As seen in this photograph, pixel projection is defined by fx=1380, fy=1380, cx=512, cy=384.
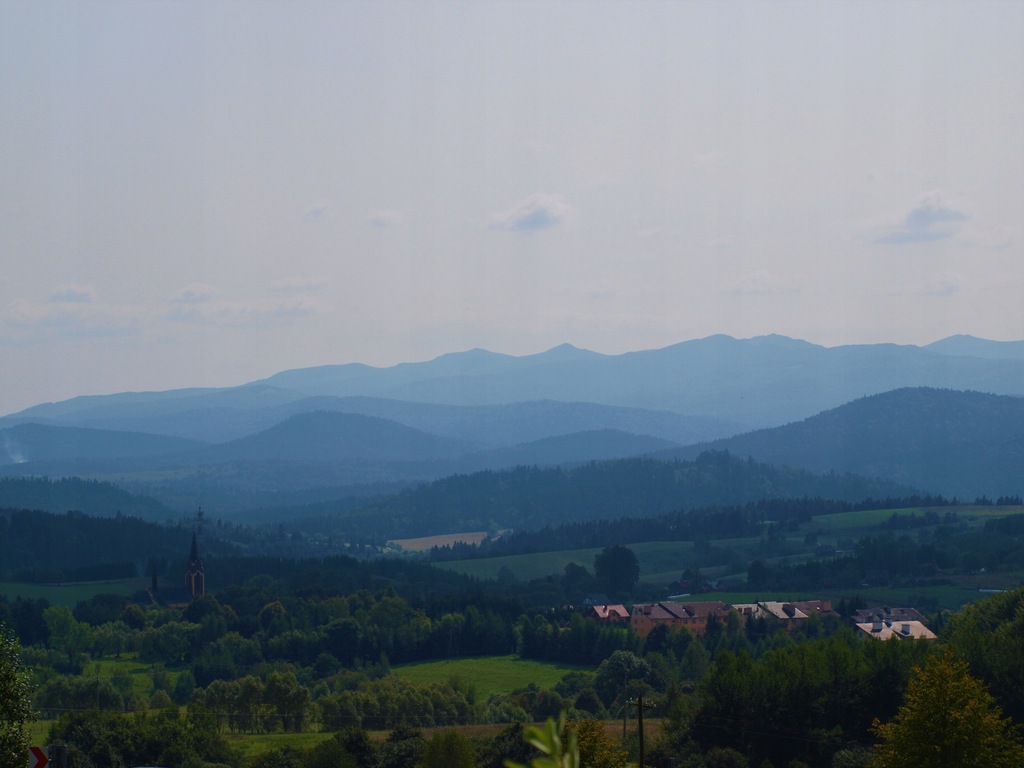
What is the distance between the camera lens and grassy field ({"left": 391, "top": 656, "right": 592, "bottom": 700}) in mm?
116875

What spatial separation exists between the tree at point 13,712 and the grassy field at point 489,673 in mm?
75939

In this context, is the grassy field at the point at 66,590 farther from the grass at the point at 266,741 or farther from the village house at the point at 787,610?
the grass at the point at 266,741

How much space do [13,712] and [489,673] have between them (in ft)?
300

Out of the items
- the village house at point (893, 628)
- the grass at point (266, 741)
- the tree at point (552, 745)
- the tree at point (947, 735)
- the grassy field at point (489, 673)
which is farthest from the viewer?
the village house at point (893, 628)

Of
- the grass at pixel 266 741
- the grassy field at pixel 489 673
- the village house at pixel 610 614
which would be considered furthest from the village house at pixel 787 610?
the grass at pixel 266 741

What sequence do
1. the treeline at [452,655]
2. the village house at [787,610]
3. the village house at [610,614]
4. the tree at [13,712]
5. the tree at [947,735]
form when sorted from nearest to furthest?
the tree at [13,712], the tree at [947,735], the treeline at [452,655], the village house at [787,610], the village house at [610,614]

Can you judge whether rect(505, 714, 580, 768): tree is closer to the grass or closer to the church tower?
the grass

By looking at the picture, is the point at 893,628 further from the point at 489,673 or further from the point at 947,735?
the point at 947,735

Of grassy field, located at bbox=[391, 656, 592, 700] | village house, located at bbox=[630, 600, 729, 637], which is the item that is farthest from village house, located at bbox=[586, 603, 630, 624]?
grassy field, located at bbox=[391, 656, 592, 700]

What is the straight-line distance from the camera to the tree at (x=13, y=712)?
35.2 m

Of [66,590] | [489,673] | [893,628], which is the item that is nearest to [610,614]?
[489,673]

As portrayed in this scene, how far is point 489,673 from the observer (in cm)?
12556

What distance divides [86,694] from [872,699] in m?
64.4

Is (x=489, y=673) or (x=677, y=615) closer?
(x=489, y=673)
